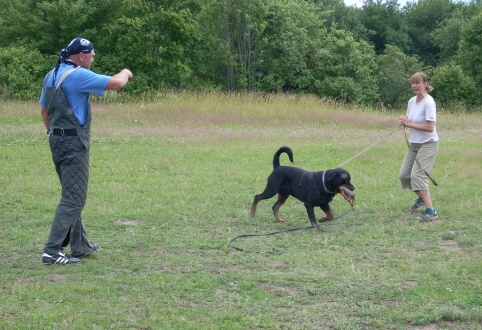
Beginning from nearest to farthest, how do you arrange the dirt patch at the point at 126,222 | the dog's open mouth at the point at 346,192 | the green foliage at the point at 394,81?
the dog's open mouth at the point at 346,192, the dirt patch at the point at 126,222, the green foliage at the point at 394,81

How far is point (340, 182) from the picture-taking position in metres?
6.98

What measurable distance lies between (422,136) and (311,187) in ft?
5.96

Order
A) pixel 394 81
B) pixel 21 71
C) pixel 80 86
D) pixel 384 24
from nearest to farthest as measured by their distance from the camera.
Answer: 1. pixel 80 86
2. pixel 21 71
3. pixel 394 81
4. pixel 384 24

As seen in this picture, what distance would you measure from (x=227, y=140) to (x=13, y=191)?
7060 millimetres

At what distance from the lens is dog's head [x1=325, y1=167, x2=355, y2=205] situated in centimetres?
696

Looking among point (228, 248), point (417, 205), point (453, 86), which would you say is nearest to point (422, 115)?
point (417, 205)

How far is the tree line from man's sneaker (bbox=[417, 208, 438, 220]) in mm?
18294

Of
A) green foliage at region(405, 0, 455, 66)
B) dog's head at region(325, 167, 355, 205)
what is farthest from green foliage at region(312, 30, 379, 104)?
dog's head at region(325, 167, 355, 205)

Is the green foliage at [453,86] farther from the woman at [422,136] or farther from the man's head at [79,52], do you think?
the man's head at [79,52]

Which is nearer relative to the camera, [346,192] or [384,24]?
[346,192]

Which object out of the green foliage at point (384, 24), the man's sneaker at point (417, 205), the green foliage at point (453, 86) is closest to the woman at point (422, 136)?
the man's sneaker at point (417, 205)

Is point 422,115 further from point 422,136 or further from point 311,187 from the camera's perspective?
point 311,187

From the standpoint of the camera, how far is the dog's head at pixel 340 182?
6962 mm

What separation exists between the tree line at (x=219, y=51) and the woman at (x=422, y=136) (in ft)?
58.6
